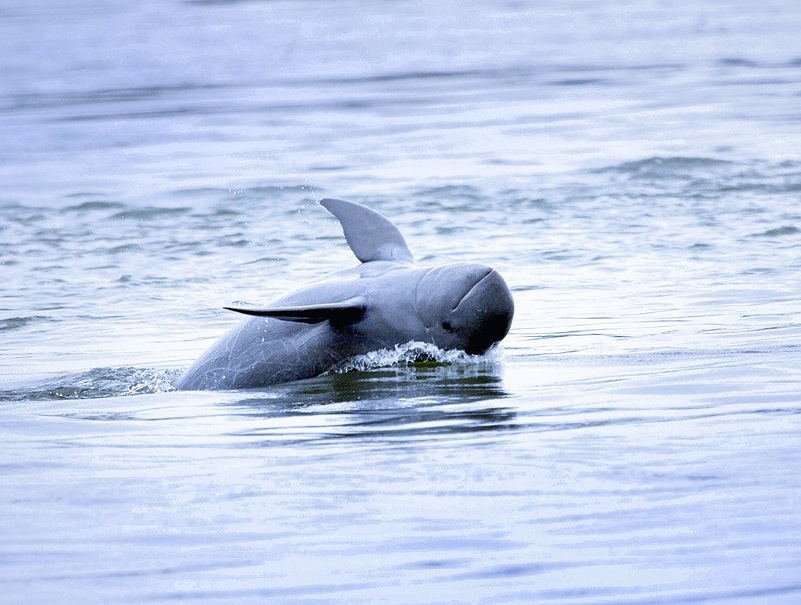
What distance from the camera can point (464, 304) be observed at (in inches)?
411

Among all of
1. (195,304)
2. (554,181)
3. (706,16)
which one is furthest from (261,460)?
(706,16)

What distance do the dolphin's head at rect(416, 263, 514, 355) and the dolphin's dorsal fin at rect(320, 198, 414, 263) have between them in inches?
27.5

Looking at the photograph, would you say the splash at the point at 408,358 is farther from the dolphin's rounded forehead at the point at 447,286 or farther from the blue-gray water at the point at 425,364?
the dolphin's rounded forehead at the point at 447,286

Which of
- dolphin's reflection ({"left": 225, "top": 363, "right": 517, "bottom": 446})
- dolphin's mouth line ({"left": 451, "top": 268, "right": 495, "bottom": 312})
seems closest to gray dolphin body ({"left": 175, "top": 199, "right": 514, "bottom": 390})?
dolphin's mouth line ({"left": 451, "top": 268, "right": 495, "bottom": 312})

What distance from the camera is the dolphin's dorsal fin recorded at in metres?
11.3

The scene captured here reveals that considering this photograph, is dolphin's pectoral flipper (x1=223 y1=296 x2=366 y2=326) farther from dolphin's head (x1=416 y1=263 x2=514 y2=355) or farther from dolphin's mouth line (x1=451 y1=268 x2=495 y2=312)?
dolphin's mouth line (x1=451 y1=268 x2=495 y2=312)

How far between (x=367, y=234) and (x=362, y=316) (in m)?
0.82

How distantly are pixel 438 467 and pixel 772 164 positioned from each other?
1394 cm

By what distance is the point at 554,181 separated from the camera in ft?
69.7

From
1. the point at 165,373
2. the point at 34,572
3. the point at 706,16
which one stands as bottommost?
the point at 706,16

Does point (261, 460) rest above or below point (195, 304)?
above

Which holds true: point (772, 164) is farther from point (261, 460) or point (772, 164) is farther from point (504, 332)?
point (261, 460)

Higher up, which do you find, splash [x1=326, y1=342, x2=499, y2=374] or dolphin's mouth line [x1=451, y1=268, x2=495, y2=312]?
dolphin's mouth line [x1=451, y1=268, x2=495, y2=312]

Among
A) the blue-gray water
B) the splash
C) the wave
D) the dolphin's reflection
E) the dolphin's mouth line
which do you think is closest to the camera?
the blue-gray water
